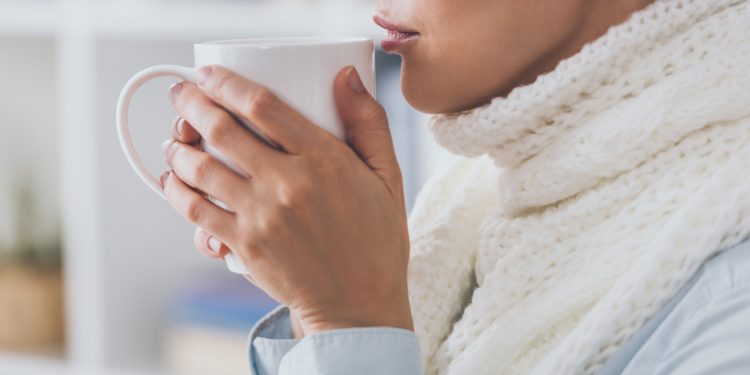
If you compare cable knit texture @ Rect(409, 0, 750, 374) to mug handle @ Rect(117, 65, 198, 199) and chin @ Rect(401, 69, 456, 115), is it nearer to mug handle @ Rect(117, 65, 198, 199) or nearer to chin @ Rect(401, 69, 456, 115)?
chin @ Rect(401, 69, 456, 115)

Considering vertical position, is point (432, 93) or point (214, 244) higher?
point (432, 93)

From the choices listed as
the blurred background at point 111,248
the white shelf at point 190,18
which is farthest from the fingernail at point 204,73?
the blurred background at point 111,248

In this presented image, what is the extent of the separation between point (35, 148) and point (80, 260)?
36cm

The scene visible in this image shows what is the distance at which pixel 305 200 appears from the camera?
27.6 inches

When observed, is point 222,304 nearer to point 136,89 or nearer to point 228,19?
point 228,19

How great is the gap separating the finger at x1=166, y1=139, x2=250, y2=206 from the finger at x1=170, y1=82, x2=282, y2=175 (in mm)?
12

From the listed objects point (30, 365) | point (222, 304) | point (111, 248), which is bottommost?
point (30, 365)

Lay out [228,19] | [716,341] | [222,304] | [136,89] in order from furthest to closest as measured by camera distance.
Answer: [222,304], [228,19], [136,89], [716,341]

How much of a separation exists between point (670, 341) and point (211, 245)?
1.10 ft

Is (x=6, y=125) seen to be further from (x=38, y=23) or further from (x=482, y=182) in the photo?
(x=482, y=182)

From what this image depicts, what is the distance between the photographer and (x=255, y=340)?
0.89 meters

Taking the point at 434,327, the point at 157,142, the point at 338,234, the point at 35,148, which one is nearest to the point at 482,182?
the point at 434,327

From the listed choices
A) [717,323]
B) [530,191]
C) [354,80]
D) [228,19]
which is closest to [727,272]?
[717,323]

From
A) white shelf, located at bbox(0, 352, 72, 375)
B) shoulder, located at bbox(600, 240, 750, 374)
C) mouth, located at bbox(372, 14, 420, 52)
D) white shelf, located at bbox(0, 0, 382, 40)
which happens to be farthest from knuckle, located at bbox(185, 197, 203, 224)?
white shelf, located at bbox(0, 352, 72, 375)
